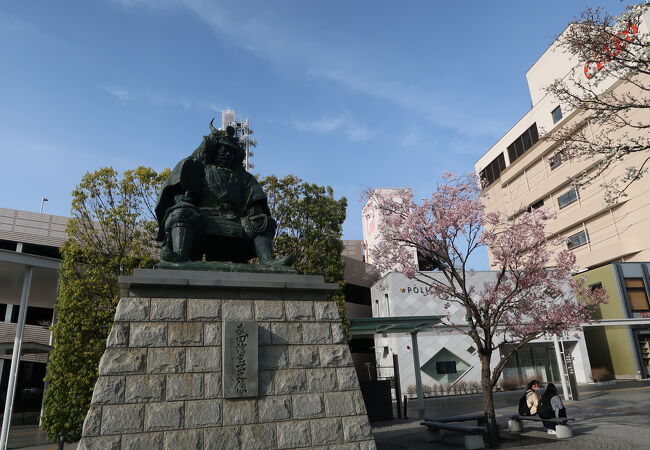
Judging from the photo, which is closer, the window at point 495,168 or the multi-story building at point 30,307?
the multi-story building at point 30,307

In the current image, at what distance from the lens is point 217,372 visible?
4.95 meters

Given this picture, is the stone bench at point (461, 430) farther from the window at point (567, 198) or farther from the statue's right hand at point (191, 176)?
the window at point (567, 198)

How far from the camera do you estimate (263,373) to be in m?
5.09

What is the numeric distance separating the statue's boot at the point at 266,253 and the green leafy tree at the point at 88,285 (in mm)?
7823

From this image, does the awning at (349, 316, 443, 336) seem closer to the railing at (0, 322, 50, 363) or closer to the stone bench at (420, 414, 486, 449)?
the stone bench at (420, 414, 486, 449)

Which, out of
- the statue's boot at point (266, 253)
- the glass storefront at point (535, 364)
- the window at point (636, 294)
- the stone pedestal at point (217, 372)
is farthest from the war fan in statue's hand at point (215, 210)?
the window at point (636, 294)

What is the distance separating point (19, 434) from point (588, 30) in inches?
811

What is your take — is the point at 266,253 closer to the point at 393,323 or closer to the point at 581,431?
the point at 581,431

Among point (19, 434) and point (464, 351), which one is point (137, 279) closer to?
point (19, 434)

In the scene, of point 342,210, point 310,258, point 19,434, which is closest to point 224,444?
point 310,258

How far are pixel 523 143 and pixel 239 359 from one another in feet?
133

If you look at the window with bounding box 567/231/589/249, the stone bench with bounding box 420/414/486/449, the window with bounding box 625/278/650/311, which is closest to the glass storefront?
the window with bounding box 625/278/650/311

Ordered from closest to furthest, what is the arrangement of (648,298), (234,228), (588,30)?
1. (234,228)
2. (588,30)
3. (648,298)

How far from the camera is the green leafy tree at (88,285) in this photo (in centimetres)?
1159
